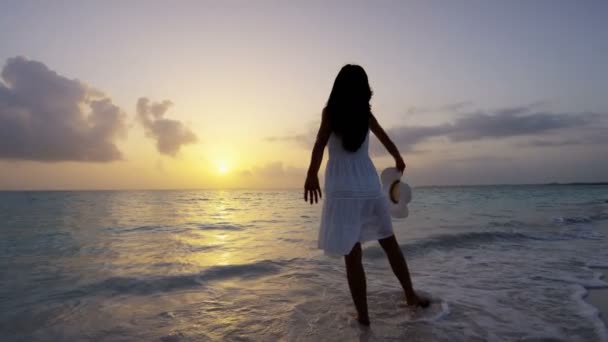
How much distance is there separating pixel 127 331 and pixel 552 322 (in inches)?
148

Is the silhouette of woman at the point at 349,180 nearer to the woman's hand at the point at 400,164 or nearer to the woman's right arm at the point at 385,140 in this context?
the woman's right arm at the point at 385,140

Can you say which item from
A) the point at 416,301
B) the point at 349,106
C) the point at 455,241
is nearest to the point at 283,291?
the point at 416,301

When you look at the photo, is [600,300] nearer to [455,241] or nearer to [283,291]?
[283,291]

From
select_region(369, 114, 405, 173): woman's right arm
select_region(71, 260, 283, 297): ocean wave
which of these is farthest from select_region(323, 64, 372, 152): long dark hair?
select_region(71, 260, 283, 297): ocean wave

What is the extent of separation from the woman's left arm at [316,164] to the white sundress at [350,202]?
0.11 meters

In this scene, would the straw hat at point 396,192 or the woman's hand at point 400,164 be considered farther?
the straw hat at point 396,192

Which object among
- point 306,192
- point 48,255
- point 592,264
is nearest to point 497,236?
point 592,264

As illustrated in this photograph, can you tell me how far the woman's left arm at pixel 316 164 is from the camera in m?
2.96

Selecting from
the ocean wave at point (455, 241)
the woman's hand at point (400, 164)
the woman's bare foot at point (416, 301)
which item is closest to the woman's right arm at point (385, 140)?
the woman's hand at point (400, 164)

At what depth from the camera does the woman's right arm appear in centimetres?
337

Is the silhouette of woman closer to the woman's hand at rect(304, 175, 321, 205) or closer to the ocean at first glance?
the woman's hand at rect(304, 175, 321, 205)

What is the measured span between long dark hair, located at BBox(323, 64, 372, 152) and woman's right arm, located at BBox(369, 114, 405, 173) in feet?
1.03

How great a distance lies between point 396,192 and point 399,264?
2.81 feet

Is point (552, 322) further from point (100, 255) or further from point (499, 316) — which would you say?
point (100, 255)
